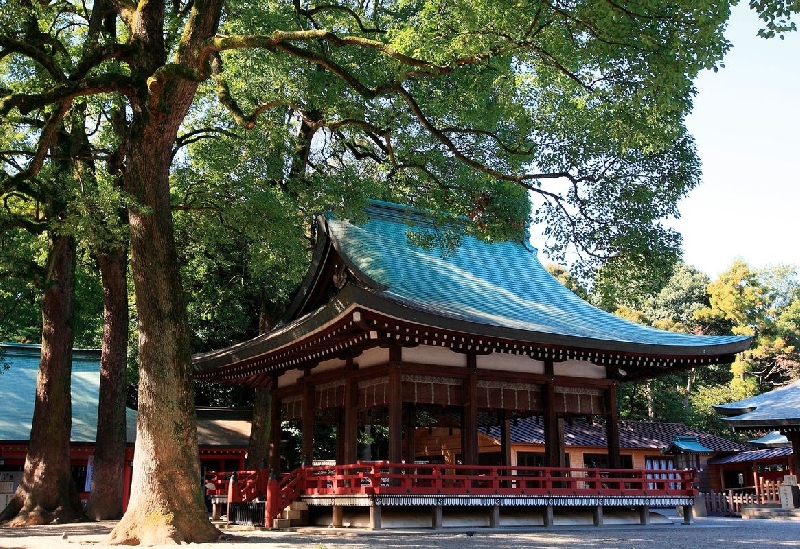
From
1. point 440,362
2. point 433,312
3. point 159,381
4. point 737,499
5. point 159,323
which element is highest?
point 433,312

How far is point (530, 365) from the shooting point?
16.5 metres

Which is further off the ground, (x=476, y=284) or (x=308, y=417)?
(x=476, y=284)

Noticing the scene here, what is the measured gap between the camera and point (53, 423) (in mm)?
18141

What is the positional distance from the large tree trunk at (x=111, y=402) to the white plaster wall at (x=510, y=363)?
9.88 meters

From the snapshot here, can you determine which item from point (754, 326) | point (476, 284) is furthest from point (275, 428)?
point (754, 326)

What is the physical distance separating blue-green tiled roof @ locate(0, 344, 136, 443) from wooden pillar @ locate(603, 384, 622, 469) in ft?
49.6

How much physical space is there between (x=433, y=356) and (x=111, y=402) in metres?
9.43

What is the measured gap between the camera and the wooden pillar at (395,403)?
14031mm

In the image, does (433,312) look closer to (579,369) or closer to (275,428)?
(579,369)

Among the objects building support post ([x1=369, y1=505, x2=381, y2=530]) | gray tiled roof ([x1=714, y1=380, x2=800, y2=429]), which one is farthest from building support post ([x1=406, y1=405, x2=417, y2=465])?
gray tiled roof ([x1=714, y1=380, x2=800, y2=429])

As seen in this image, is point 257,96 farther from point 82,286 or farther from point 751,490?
point 751,490

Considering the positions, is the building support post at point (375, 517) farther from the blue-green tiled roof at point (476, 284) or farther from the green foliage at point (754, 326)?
the green foliage at point (754, 326)

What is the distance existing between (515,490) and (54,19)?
608 inches

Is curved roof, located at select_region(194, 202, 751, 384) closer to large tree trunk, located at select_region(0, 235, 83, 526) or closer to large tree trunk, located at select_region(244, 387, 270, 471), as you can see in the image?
large tree trunk, located at select_region(244, 387, 270, 471)
